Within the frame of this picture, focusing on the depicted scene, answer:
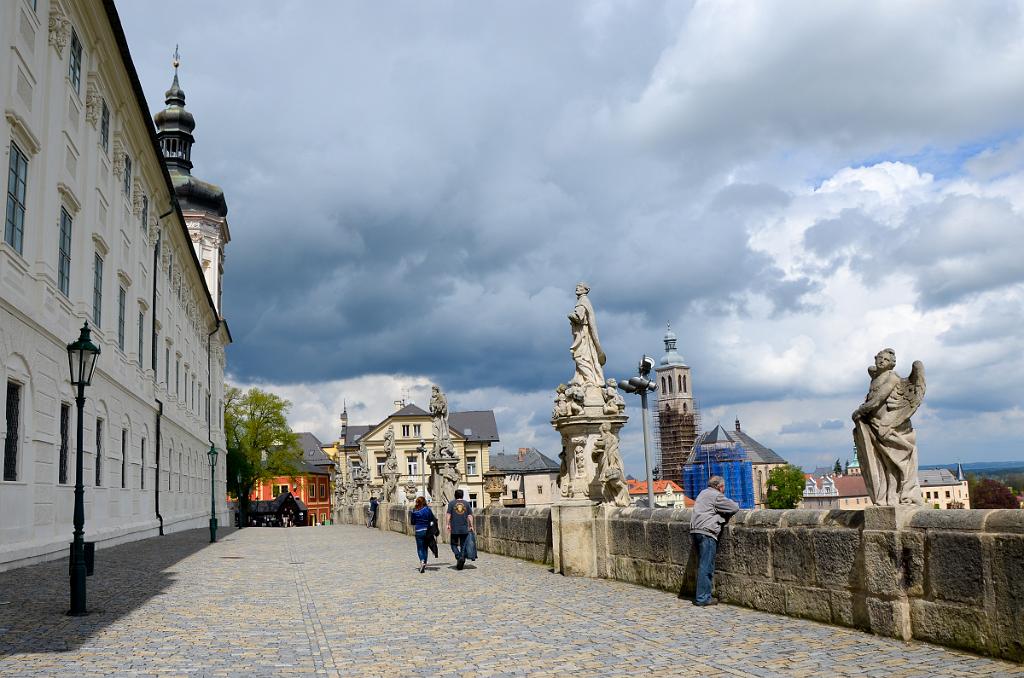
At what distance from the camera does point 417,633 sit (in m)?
8.88

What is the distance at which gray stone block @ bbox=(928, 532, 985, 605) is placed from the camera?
6.69m

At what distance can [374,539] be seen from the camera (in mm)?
28891

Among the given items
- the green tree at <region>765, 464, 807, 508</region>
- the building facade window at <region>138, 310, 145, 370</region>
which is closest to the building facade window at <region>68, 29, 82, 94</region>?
the building facade window at <region>138, 310, 145, 370</region>

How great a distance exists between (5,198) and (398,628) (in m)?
10.4

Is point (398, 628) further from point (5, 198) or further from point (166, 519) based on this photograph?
point (166, 519)

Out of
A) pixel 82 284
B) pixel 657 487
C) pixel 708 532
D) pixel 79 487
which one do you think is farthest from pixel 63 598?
pixel 657 487

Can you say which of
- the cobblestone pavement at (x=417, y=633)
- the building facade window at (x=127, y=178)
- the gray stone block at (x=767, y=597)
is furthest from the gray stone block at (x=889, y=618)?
the building facade window at (x=127, y=178)

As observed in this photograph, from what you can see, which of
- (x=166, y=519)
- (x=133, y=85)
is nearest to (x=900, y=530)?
(x=133, y=85)

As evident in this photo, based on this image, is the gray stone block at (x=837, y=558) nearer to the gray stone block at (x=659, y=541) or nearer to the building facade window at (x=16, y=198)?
the gray stone block at (x=659, y=541)

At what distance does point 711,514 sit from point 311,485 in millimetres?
107375

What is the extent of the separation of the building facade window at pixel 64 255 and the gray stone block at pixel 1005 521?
55.9 ft

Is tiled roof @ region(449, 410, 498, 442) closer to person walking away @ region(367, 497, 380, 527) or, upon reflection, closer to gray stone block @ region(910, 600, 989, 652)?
person walking away @ region(367, 497, 380, 527)

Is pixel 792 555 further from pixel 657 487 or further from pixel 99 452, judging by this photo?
pixel 657 487

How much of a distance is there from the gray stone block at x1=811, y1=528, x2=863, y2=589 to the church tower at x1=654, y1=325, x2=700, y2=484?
441 feet
